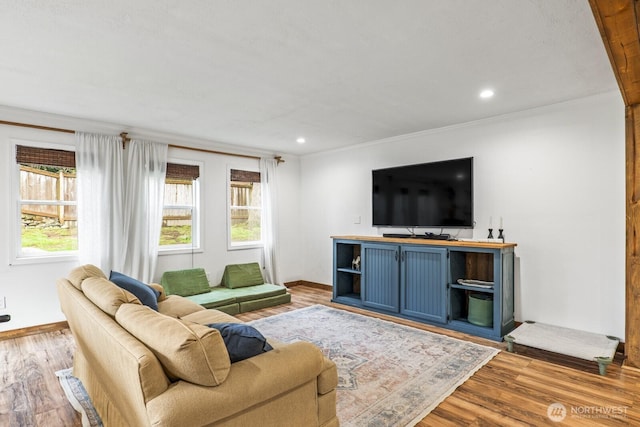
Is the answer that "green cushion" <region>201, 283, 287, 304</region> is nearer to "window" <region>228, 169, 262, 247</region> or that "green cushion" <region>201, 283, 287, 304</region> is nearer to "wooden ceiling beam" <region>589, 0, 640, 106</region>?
"window" <region>228, 169, 262, 247</region>

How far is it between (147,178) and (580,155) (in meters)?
5.07

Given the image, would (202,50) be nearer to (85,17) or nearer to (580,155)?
(85,17)

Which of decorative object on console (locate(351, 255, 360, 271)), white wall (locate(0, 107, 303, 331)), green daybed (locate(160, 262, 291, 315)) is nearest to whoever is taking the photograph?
white wall (locate(0, 107, 303, 331))

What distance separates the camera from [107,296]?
1.98 metres

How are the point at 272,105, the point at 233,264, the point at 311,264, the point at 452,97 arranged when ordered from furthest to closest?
1. the point at 311,264
2. the point at 233,264
3. the point at 272,105
4. the point at 452,97

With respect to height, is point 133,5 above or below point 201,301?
above

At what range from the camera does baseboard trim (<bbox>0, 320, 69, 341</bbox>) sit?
383cm

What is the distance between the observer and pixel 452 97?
3.50m

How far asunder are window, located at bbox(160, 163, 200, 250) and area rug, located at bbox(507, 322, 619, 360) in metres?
4.34

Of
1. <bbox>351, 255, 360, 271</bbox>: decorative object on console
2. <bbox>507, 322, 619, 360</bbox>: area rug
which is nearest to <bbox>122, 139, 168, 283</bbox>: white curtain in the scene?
<bbox>351, 255, 360, 271</bbox>: decorative object on console

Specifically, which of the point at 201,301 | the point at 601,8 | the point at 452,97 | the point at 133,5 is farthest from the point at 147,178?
the point at 601,8

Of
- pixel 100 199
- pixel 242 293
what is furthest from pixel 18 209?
pixel 242 293

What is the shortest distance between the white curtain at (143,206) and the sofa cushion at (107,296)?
8.27ft

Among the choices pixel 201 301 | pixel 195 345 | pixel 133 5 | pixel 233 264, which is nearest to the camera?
pixel 195 345
